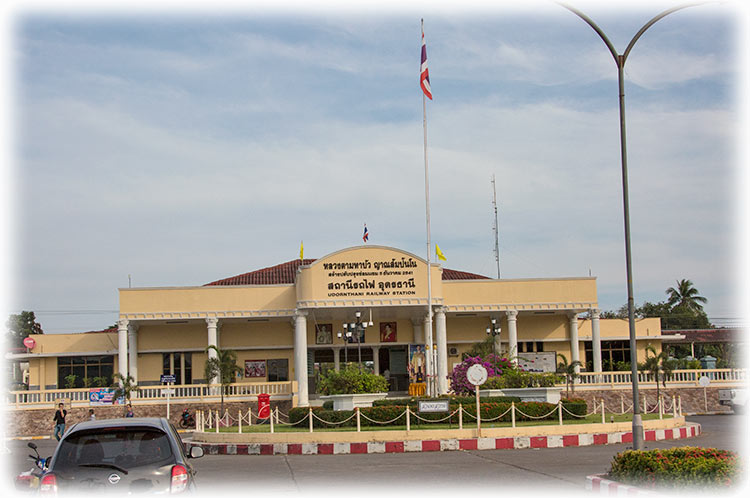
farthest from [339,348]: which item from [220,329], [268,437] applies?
[268,437]

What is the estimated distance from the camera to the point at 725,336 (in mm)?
60812

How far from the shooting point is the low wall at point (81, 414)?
39500 millimetres

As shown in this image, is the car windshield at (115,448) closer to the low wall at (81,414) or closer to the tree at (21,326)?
the low wall at (81,414)

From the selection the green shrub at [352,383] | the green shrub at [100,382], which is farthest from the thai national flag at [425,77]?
the green shrub at [100,382]

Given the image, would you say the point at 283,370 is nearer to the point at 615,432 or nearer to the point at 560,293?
the point at 560,293

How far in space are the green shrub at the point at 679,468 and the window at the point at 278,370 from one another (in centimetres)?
3374

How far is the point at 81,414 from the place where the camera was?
39969 mm

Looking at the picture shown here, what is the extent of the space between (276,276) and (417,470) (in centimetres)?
3464

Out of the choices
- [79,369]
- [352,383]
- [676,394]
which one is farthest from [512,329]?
[79,369]

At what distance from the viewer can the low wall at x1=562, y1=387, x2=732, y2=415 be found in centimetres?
4272

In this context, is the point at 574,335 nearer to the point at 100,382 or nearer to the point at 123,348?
the point at 123,348

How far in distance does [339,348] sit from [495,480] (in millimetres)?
30440

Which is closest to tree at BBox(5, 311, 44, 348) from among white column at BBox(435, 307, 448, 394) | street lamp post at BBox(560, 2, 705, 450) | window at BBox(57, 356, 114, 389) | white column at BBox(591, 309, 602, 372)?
window at BBox(57, 356, 114, 389)

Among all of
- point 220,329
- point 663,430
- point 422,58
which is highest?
point 422,58
